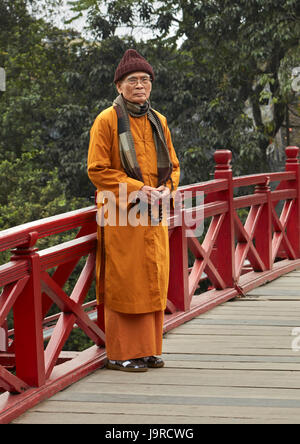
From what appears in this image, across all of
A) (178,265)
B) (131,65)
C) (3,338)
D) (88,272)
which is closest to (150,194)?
(88,272)

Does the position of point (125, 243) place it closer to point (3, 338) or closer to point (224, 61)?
point (3, 338)

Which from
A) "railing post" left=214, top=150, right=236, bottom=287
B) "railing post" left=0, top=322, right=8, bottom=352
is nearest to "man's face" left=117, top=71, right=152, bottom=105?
"railing post" left=214, top=150, right=236, bottom=287

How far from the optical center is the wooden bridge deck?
10.2ft

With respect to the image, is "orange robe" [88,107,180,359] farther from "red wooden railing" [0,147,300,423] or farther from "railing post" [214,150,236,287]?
"railing post" [214,150,236,287]

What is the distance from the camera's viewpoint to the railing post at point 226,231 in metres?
5.59

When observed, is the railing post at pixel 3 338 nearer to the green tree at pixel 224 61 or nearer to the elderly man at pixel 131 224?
the elderly man at pixel 131 224

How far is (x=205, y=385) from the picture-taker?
3533 mm

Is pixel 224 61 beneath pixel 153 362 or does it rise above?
above

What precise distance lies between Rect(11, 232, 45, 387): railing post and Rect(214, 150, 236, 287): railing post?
2541 mm

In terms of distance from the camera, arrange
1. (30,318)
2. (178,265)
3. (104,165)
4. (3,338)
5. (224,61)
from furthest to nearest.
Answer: (224,61) → (3,338) → (178,265) → (104,165) → (30,318)

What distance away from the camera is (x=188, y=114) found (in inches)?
642

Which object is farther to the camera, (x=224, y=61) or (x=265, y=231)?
(x=224, y=61)

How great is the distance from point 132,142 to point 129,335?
969 mm
